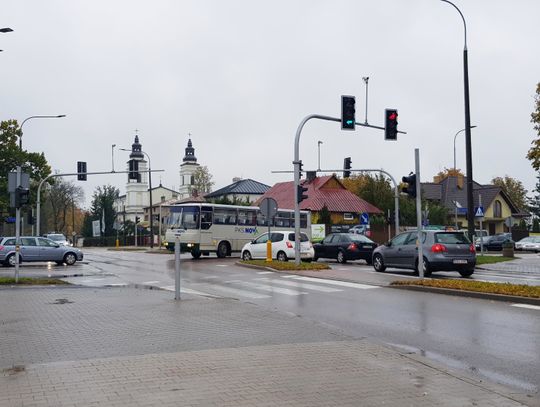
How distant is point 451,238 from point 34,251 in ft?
60.1

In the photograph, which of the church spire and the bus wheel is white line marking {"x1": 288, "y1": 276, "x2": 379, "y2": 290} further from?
the church spire

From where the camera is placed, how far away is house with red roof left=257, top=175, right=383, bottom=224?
69.2 meters

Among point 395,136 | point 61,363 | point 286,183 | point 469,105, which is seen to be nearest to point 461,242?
point 395,136

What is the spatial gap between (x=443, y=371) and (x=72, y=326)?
584 centimetres

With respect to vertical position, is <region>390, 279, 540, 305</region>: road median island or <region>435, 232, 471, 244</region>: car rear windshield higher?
<region>435, 232, 471, 244</region>: car rear windshield

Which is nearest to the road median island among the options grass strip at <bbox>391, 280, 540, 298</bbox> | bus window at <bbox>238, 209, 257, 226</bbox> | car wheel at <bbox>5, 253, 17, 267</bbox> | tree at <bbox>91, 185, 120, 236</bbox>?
grass strip at <bbox>391, 280, 540, 298</bbox>

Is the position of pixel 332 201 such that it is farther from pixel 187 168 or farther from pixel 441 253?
pixel 187 168

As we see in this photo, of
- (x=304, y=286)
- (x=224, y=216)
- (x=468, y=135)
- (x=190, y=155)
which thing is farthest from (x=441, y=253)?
(x=190, y=155)

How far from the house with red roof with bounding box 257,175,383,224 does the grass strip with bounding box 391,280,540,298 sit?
1942 inches

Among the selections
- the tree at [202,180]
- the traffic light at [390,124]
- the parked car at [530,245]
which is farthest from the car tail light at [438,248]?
the tree at [202,180]

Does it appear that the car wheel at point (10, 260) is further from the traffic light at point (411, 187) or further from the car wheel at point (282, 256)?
the traffic light at point (411, 187)

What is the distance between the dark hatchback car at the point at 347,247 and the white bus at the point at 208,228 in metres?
4.55

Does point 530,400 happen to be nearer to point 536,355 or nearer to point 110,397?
point 536,355

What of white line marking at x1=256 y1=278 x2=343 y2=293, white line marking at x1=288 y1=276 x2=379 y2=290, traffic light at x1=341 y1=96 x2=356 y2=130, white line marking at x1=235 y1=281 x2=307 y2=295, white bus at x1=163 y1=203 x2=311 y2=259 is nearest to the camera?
white line marking at x1=235 y1=281 x2=307 y2=295
